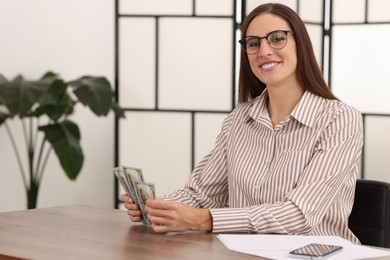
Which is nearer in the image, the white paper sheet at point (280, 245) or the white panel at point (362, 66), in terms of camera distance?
the white paper sheet at point (280, 245)

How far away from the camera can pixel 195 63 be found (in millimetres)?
5184

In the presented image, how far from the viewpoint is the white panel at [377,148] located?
185 inches

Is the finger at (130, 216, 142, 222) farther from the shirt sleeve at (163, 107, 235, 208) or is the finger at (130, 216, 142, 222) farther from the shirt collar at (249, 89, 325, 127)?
the shirt collar at (249, 89, 325, 127)

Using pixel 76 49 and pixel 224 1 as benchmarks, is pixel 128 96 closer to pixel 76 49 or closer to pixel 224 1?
pixel 76 49

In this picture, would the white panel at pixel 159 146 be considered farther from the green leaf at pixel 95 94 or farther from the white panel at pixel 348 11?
the white panel at pixel 348 11

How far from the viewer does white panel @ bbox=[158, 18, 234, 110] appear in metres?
5.10

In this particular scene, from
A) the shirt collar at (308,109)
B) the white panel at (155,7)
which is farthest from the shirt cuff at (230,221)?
the white panel at (155,7)

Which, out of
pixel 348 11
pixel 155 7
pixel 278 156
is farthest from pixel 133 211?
pixel 155 7

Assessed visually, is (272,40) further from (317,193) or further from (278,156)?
(317,193)

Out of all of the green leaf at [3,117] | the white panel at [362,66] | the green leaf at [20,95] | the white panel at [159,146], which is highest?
the white panel at [362,66]

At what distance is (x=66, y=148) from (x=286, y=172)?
7.52ft

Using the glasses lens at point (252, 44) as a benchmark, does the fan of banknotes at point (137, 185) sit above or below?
below

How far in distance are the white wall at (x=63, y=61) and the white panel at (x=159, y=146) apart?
5.8 inches

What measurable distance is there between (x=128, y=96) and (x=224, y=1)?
0.93m
